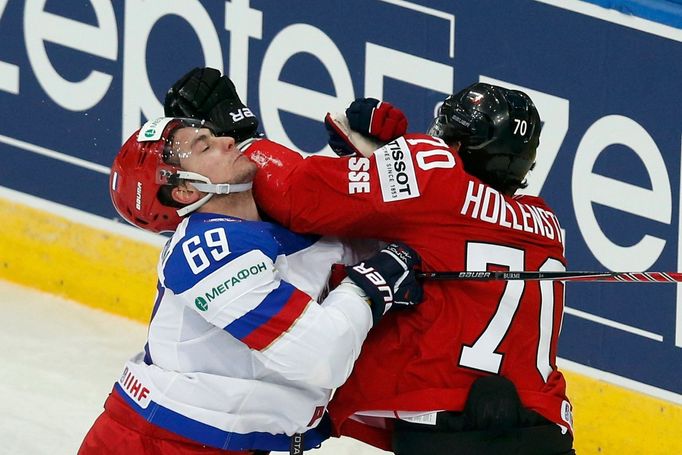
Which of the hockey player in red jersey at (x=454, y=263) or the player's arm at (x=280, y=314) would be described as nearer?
the player's arm at (x=280, y=314)

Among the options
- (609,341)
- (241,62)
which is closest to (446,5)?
(241,62)

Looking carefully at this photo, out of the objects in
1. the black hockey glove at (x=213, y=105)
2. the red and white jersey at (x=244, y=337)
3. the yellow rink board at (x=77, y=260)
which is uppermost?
the black hockey glove at (x=213, y=105)

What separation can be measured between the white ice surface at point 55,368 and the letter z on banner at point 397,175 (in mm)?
1556

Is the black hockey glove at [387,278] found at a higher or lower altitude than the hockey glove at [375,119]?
lower

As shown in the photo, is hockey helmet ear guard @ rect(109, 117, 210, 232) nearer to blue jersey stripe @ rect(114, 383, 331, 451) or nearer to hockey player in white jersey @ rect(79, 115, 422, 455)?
hockey player in white jersey @ rect(79, 115, 422, 455)

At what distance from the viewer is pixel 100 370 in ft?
16.1

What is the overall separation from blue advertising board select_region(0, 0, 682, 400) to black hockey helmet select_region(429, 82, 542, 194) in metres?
1.09

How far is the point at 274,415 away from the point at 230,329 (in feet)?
0.86

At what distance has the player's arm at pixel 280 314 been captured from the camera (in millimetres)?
2887

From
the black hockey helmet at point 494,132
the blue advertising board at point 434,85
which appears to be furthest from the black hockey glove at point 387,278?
the blue advertising board at point 434,85

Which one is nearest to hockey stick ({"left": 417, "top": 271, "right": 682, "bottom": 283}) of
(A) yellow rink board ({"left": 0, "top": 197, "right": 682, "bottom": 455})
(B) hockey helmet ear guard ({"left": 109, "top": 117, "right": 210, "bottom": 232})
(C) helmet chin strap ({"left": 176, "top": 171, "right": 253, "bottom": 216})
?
(C) helmet chin strap ({"left": 176, "top": 171, "right": 253, "bottom": 216})

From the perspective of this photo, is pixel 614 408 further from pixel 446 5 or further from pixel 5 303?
pixel 5 303

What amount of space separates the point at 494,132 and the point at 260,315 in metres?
0.64

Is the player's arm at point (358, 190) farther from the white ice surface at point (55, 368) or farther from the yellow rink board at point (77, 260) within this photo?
the yellow rink board at point (77, 260)
